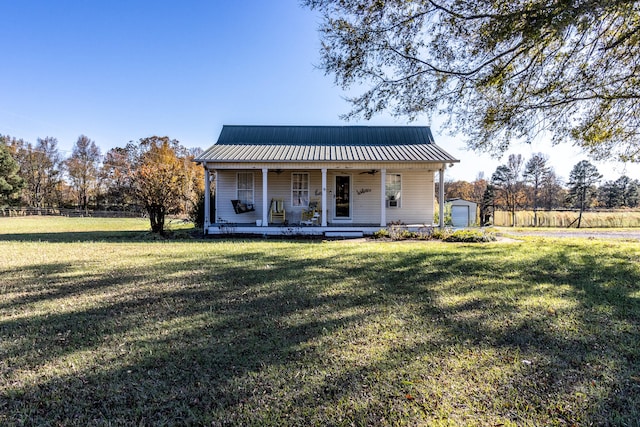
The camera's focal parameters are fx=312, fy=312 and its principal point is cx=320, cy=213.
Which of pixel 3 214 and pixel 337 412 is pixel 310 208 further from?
pixel 3 214

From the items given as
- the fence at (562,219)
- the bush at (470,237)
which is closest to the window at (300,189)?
the bush at (470,237)

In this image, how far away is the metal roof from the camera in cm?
1255

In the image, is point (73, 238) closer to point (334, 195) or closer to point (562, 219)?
point (334, 195)

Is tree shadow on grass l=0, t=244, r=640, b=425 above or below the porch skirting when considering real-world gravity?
below

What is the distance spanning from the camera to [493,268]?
6266mm

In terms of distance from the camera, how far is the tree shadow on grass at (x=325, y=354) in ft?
6.68

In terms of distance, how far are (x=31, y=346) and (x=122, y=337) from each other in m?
0.77

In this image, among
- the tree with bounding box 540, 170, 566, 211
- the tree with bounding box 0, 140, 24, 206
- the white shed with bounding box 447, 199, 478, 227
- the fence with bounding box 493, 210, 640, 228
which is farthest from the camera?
the tree with bounding box 540, 170, 566, 211

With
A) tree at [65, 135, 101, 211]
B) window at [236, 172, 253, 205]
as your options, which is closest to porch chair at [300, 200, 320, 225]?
window at [236, 172, 253, 205]

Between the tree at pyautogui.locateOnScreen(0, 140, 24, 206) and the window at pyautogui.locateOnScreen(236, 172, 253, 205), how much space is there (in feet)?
105

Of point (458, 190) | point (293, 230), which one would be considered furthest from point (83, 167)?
point (458, 190)

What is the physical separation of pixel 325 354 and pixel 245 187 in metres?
12.1

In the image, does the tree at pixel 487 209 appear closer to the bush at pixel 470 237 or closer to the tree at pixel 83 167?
the bush at pixel 470 237

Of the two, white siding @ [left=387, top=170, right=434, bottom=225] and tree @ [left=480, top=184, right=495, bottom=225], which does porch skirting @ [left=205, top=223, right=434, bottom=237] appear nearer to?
white siding @ [left=387, top=170, right=434, bottom=225]
